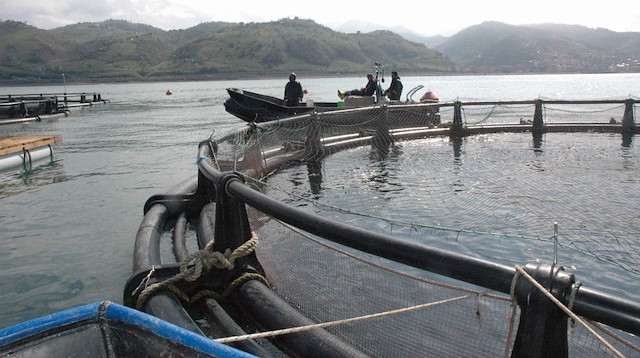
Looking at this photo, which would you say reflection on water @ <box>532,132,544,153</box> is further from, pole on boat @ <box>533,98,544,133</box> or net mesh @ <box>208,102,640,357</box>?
pole on boat @ <box>533,98,544,133</box>

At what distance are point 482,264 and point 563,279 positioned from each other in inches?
13.4

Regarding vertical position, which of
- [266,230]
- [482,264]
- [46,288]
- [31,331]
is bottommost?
[46,288]

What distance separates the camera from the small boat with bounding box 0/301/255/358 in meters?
1.99

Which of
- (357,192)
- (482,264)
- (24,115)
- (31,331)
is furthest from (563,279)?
(24,115)

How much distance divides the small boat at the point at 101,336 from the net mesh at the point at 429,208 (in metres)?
1.45

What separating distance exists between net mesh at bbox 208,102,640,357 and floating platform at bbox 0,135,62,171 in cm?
771

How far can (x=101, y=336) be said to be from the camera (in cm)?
215

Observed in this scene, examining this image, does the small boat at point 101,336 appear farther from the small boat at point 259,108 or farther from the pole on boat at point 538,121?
the small boat at point 259,108

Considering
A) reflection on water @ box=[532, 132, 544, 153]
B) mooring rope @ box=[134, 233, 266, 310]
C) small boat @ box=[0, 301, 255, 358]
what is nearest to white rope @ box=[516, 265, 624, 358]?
small boat @ box=[0, 301, 255, 358]

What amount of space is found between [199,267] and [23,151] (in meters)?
13.4

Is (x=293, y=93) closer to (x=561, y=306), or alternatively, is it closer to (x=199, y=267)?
(x=199, y=267)

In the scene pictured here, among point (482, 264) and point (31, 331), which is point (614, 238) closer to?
point (482, 264)

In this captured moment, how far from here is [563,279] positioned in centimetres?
195

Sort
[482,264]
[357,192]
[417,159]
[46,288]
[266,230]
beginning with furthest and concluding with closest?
[417,159] < [357,192] < [266,230] < [46,288] < [482,264]
